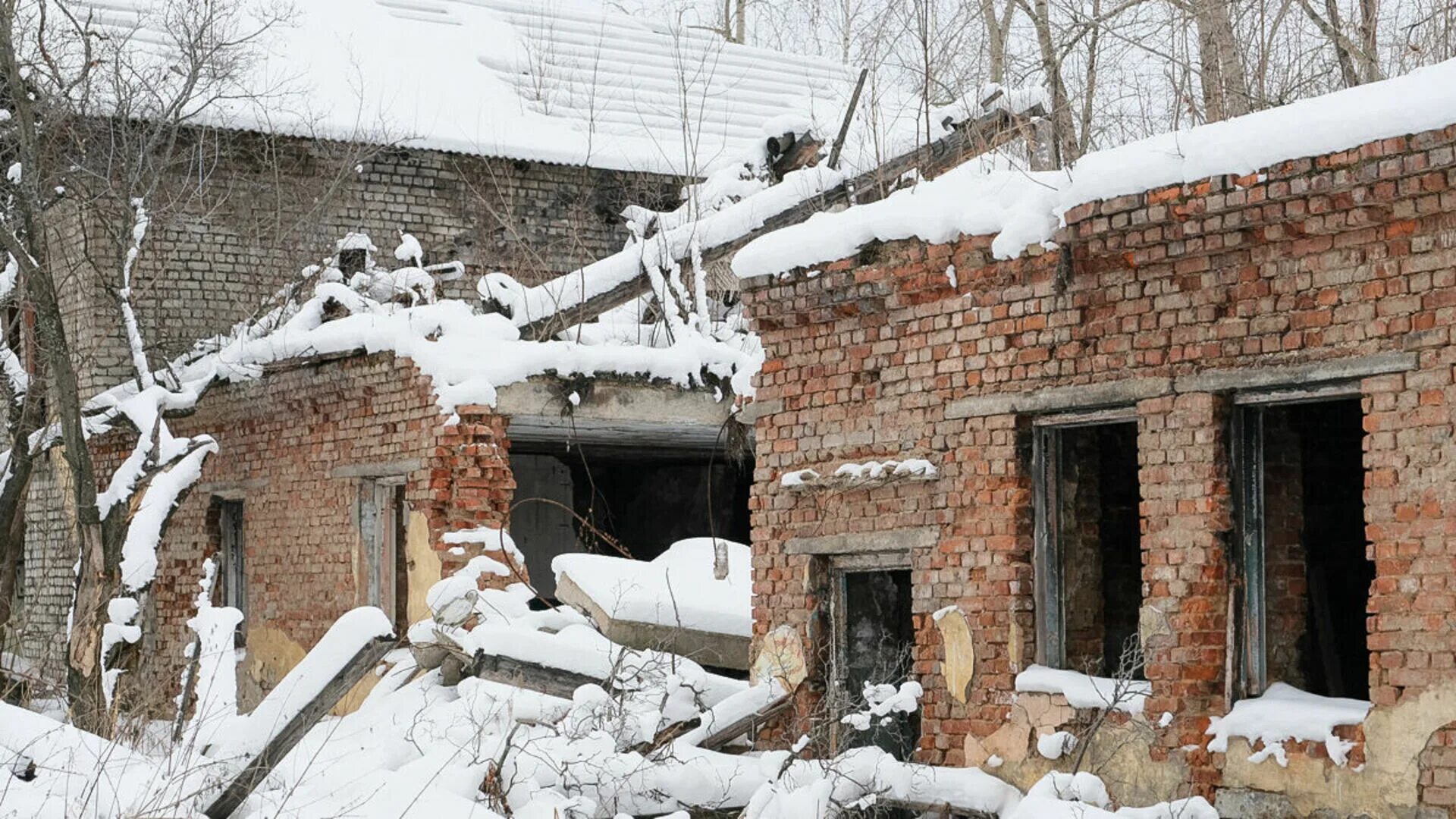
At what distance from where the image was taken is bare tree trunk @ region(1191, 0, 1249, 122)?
11469 millimetres

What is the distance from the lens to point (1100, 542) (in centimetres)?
793

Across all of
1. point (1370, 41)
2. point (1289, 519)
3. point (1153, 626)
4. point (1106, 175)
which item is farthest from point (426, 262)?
point (1289, 519)

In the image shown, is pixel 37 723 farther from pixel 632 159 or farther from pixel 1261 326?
pixel 632 159

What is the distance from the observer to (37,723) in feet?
21.7

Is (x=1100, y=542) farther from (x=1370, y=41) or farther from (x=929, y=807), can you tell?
(x=1370, y=41)

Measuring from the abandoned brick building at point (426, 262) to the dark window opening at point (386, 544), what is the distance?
0.06 ft

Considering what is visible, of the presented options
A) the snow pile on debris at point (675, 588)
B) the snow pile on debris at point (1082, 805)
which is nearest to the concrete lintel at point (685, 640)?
the snow pile on debris at point (675, 588)

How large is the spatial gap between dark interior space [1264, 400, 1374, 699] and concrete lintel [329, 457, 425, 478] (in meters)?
5.92

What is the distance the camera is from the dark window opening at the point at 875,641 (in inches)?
342

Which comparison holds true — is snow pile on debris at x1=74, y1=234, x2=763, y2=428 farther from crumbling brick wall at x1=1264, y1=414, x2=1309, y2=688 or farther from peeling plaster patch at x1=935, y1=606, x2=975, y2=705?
crumbling brick wall at x1=1264, y1=414, x2=1309, y2=688

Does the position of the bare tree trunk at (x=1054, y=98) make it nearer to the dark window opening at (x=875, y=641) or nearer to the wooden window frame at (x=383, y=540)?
the dark window opening at (x=875, y=641)

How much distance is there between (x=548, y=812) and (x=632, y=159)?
11144 mm

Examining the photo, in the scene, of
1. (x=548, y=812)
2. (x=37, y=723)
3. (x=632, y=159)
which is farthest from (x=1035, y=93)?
(x=37, y=723)

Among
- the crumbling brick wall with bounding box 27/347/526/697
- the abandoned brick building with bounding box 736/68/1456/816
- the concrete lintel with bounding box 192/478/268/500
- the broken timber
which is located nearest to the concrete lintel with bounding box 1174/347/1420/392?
the abandoned brick building with bounding box 736/68/1456/816
